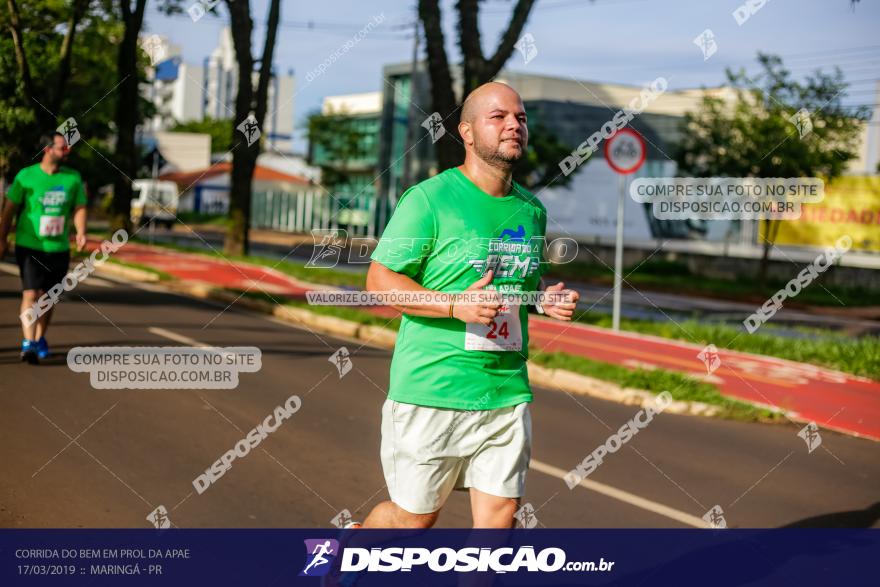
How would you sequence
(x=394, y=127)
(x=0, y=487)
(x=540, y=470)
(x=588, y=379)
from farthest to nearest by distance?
(x=394, y=127) < (x=588, y=379) < (x=540, y=470) < (x=0, y=487)

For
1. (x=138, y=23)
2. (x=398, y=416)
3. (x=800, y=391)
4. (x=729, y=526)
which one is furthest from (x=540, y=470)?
(x=138, y=23)

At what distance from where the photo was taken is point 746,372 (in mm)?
12133

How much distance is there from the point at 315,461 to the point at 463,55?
11.8 meters

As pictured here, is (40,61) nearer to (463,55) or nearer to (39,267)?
(463,55)

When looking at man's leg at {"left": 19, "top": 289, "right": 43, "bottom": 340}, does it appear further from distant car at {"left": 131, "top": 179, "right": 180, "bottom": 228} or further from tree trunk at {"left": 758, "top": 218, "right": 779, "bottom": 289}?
distant car at {"left": 131, "top": 179, "right": 180, "bottom": 228}

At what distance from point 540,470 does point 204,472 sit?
213cm

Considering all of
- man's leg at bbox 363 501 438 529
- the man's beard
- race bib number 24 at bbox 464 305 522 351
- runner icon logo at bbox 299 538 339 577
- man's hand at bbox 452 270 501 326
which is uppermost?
the man's beard

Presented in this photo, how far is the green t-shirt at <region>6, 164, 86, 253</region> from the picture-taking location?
9.16 meters

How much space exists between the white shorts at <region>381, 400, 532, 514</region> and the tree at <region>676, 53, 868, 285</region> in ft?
80.5

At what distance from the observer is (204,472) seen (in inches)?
246

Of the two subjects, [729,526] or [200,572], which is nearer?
[200,572]

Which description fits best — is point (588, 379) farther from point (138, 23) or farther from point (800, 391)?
point (138, 23)

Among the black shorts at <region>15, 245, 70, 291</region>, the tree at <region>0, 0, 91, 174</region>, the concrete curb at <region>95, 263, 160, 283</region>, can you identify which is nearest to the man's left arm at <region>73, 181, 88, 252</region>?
the black shorts at <region>15, 245, 70, 291</region>

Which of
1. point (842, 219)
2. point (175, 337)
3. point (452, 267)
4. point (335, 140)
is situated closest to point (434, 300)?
point (452, 267)
